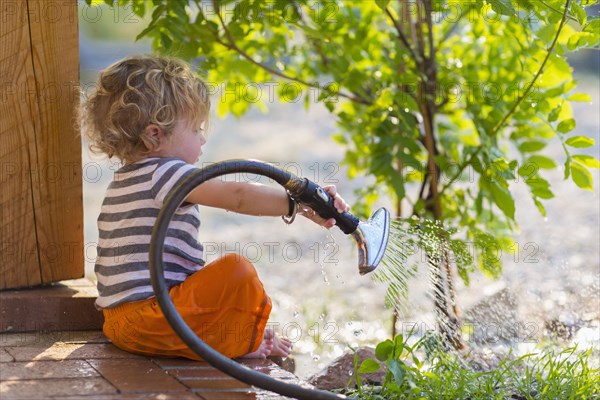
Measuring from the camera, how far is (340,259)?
18.5 feet

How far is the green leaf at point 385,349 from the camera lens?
2400mm

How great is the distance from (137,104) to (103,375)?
0.80 metres

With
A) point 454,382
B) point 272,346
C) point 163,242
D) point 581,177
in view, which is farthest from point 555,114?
point 163,242

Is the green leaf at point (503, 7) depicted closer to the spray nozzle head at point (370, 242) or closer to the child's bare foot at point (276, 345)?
the spray nozzle head at point (370, 242)

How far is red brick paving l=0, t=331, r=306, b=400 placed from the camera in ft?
6.78

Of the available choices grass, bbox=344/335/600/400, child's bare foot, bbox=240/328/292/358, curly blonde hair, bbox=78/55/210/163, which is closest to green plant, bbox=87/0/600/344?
curly blonde hair, bbox=78/55/210/163

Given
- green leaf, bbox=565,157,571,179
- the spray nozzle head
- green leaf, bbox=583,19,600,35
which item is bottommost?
the spray nozzle head

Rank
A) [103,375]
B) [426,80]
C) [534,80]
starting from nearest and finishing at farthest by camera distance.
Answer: [103,375], [534,80], [426,80]

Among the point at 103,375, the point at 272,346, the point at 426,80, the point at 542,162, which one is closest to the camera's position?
the point at 103,375

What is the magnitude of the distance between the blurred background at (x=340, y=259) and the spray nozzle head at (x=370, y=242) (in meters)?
0.39

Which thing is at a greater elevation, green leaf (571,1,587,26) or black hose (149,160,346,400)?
green leaf (571,1,587,26)

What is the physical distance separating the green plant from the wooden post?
1.31 feet

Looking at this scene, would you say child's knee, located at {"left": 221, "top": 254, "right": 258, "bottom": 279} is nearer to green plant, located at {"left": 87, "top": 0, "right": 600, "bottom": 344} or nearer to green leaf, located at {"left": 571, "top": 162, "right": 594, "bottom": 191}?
green plant, located at {"left": 87, "top": 0, "right": 600, "bottom": 344}

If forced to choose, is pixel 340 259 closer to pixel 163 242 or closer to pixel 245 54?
pixel 245 54
